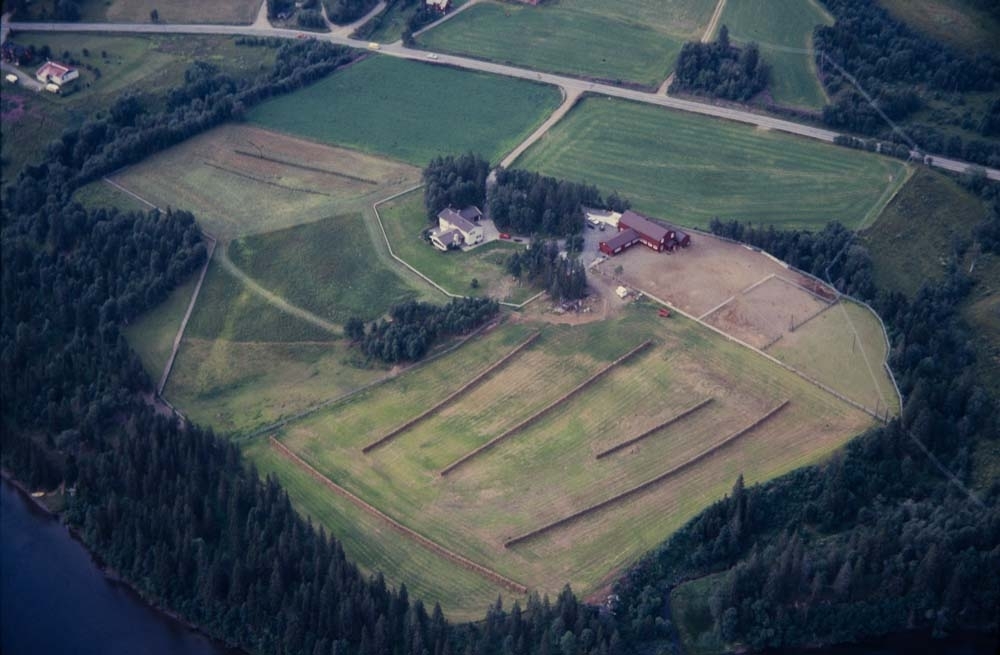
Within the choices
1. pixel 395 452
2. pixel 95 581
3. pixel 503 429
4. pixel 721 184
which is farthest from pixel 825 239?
pixel 95 581

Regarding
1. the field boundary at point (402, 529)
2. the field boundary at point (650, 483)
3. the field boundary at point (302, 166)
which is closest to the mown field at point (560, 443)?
the field boundary at point (650, 483)

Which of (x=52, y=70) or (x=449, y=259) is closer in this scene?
(x=449, y=259)

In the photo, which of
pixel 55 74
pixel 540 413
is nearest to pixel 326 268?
pixel 540 413

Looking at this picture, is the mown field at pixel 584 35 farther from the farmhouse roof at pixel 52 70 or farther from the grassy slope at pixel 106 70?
the farmhouse roof at pixel 52 70

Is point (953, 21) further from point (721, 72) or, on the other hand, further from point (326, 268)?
point (326, 268)

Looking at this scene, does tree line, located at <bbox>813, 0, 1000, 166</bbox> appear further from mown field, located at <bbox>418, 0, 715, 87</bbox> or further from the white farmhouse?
the white farmhouse
